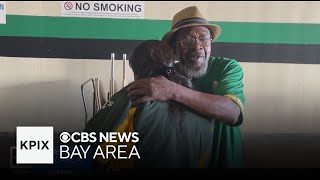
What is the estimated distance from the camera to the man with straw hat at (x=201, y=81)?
7.39 ft

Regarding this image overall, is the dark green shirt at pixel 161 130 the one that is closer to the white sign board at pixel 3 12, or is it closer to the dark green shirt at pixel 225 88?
the dark green shirt at pixel 225 88

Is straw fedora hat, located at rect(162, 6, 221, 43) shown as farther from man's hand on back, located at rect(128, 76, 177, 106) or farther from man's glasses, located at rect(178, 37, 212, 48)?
man's hand on back, located at rect(128, 76, 177, 106)

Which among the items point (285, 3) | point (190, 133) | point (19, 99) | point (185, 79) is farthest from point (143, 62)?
point (285, 3)

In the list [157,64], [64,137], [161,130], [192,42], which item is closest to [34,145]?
[64,137]

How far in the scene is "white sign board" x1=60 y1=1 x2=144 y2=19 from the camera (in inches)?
87.4

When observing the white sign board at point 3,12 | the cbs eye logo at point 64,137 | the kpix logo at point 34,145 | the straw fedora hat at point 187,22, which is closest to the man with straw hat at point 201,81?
the straw fedora hat at point 187,22

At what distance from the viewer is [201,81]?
7.49ft

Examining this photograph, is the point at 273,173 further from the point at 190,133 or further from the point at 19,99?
the point at 19,99

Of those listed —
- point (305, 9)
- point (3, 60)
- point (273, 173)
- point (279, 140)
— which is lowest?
point (273, 173)

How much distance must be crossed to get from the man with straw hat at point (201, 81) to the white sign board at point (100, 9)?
283 mm

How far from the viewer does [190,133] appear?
7.58 feet

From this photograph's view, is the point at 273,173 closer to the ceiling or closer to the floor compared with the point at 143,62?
closer to the floor

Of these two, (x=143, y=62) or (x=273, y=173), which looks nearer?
(x=143, y=62)

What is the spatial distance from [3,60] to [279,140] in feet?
6.00
